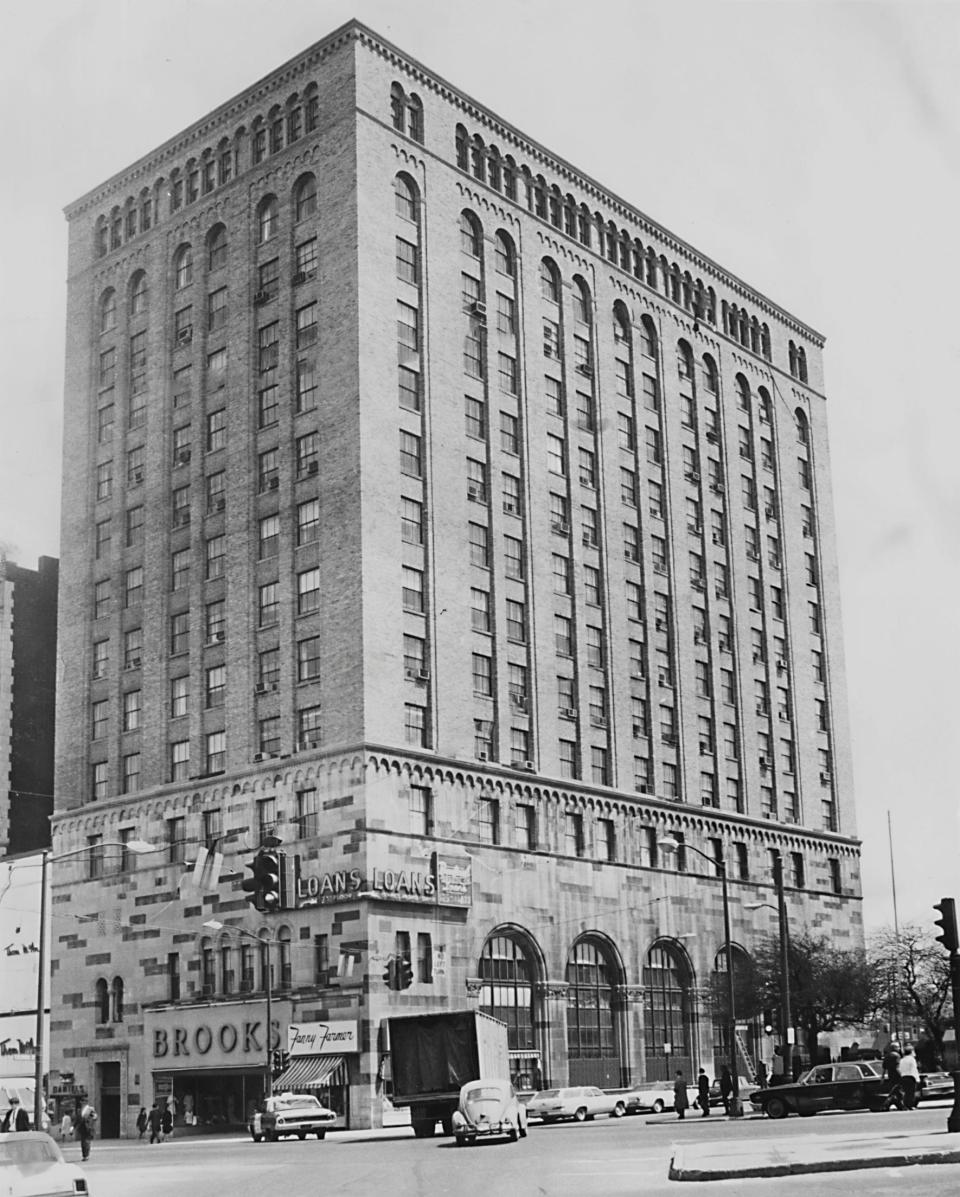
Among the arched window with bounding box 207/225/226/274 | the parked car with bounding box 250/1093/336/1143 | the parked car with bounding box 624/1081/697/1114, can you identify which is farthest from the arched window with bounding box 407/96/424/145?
the parked car with bounding box 250/1093/336/1143

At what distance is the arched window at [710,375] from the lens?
311ft

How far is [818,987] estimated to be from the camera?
8044 cm

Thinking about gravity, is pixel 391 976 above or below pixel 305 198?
below

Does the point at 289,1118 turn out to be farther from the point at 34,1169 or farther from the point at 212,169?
the point at 212,169

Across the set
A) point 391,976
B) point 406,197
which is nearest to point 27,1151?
point 391,976

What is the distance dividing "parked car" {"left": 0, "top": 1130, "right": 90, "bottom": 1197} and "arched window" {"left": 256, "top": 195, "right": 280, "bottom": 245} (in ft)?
193

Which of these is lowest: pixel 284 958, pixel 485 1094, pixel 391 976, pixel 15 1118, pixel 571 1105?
pixel 15 1118

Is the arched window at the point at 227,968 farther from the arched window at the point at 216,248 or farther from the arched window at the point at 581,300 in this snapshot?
the arched window at the point at 581,300

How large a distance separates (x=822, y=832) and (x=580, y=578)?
25459 mm

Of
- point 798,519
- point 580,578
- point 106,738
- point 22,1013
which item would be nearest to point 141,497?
point 106,738

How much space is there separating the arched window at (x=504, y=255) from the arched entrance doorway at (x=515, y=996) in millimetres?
32606

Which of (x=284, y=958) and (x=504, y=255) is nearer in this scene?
(x=284, y=958)

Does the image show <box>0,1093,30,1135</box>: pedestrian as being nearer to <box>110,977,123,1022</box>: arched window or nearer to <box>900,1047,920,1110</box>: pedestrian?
<box>110,977,123,1022</box>: arched window

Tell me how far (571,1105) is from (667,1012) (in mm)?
21885
